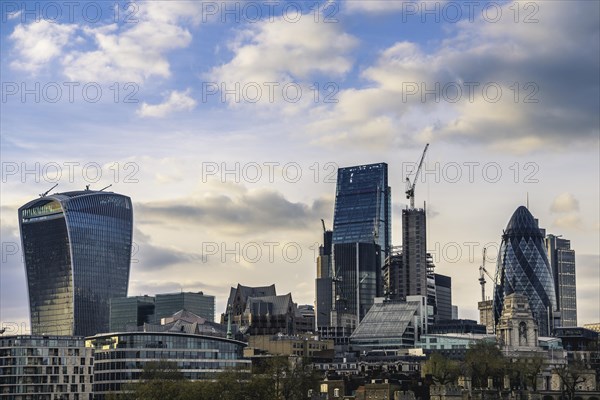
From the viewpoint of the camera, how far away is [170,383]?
174 meters

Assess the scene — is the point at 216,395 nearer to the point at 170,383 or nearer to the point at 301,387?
the point at 170,383

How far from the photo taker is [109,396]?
19025 centimetres

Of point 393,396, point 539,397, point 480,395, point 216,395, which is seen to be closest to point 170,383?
point 216,395

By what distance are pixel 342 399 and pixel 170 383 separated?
3093 centimetres

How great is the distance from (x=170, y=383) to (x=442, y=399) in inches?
1684

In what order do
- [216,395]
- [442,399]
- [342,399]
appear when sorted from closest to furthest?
[442,399], [216,395], [342,399]

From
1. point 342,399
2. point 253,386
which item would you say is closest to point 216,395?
point 253,386

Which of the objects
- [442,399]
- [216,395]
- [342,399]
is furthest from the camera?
[342,399]

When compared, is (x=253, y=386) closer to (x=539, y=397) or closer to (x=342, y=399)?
(x=342, y=399)

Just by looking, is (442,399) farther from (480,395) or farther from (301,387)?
(301,387)

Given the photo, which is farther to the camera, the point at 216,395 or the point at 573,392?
the point at 573,392

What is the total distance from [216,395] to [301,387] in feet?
89.0

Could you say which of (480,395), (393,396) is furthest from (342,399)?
(480,395)

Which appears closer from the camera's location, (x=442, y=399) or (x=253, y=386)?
(x=442, y=399)
